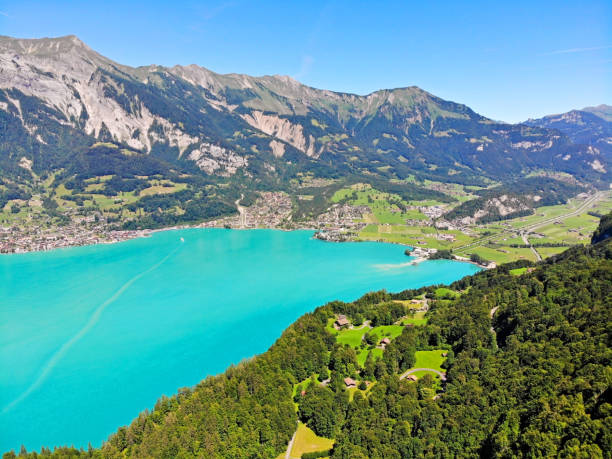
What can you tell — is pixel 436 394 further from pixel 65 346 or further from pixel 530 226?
pixel 530 226

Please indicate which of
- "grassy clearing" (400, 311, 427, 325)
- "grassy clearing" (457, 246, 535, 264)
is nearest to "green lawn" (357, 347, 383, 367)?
"grassy clearing" (400, 311, 427, 325)

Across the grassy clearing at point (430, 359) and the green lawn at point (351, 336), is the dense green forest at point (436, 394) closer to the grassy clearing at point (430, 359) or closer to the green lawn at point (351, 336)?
the grassy clearing at point (430, 359)

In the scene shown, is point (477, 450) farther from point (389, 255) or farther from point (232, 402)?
point (389, 255)

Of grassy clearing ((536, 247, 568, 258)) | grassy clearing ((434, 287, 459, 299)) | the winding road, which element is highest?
the winding road

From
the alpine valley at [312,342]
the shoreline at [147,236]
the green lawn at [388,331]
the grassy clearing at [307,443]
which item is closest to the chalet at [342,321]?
the alpine valley at [312,342]

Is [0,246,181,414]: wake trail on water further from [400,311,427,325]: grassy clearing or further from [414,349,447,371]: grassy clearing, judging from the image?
[400,311,427,325]: grassy clearing

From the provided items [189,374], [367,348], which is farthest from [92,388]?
[367,348]
